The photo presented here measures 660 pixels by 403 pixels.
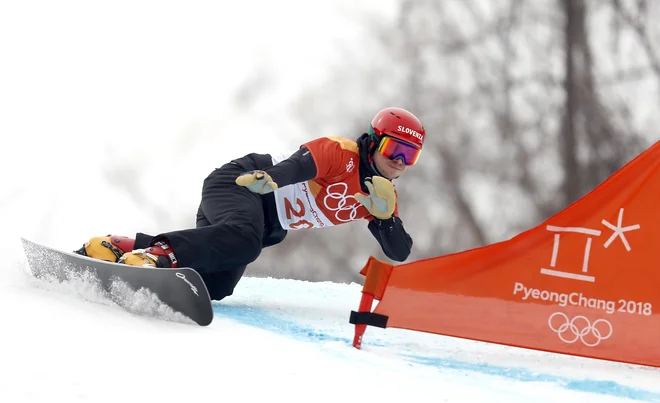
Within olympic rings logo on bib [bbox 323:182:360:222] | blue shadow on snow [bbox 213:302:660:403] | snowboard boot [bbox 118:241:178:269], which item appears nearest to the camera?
blue shadow on snow [bbox 213:302:660:403]

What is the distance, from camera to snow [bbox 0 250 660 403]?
133 cm

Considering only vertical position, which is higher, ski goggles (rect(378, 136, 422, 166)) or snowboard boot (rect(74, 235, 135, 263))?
ski goggles (rect(378, 136, 422, 166))

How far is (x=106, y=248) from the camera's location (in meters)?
2.52

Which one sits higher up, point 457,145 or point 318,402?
point 457,145

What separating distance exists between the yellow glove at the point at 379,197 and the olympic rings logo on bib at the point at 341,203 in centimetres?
24

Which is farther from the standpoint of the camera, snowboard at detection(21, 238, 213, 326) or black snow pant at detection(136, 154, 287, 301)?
black snow pant at detection(136, 154, 287, 301)

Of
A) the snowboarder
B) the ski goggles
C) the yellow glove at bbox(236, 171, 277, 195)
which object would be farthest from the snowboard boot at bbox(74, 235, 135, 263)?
the ski goggles

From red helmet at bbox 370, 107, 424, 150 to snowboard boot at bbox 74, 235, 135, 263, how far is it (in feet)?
3.36

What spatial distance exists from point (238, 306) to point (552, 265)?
4.54ft

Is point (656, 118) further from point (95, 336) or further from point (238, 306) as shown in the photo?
point (95, 336)

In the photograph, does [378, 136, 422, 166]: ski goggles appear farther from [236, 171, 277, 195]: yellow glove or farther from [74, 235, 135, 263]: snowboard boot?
[74, 235, 135, 263]: snowboard boot

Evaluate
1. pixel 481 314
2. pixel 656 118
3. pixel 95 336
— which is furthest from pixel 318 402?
pixel 656 118

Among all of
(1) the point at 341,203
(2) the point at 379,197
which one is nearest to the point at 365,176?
(1) the point at 341,203

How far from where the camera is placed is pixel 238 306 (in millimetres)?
2928
